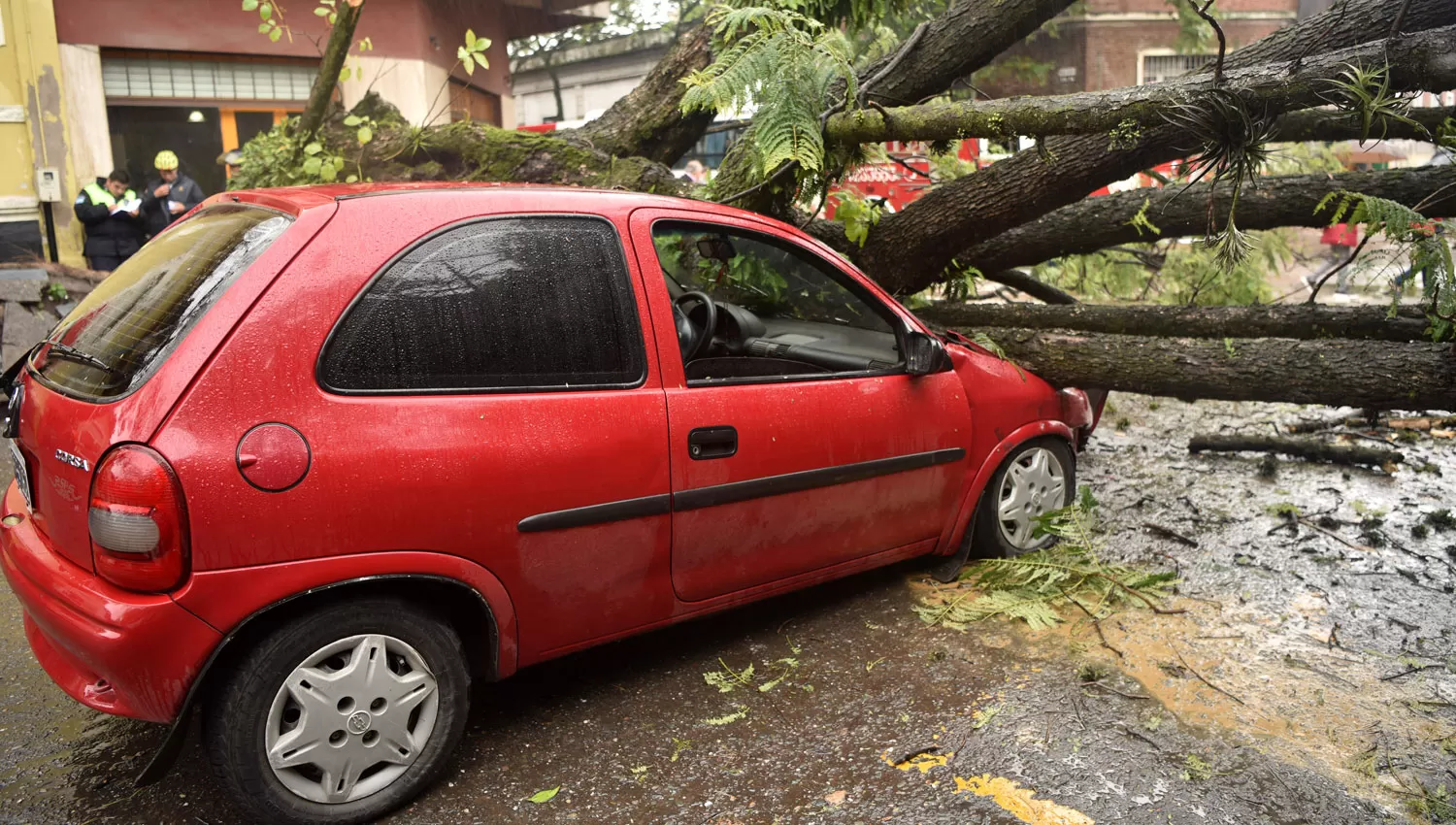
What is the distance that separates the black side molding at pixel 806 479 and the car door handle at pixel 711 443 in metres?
0.11

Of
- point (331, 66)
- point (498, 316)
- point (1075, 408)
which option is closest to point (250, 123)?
point (331, 66)

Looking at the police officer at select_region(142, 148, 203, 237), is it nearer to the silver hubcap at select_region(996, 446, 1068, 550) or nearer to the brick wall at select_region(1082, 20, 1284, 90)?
the silver hubcap at select_region(996, 446, 1068, 550)

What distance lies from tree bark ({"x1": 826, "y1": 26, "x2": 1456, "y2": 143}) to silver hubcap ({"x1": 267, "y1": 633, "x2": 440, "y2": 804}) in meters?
3.28

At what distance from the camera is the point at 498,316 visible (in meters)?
2.95

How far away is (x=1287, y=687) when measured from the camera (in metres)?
3.55

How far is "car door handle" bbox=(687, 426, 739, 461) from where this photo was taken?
326 centimetres

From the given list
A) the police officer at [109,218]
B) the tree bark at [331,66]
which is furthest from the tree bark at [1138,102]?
the police officer at [109,218]

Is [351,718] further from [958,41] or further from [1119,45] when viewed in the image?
[1119,45]

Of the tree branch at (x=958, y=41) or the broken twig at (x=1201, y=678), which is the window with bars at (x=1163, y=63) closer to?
the tree branch at (x=958, y=41)

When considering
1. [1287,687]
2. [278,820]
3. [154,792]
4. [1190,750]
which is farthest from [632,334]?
[1287,687]

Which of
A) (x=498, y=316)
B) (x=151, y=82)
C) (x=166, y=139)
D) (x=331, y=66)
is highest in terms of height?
(x=151, y=82)

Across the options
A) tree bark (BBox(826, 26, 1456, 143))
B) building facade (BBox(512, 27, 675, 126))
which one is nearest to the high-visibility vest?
tree bark (BBox(826, 26, 1456, 143))

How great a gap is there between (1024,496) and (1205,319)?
7.28ft

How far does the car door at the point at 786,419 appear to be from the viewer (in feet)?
10.9
